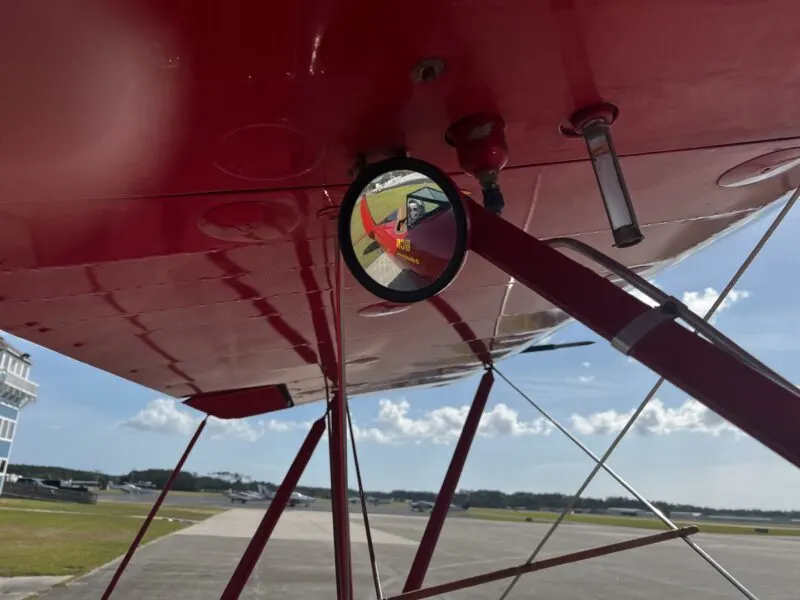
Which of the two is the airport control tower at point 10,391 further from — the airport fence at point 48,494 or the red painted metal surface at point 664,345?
the red painted metal surface at point 664,345

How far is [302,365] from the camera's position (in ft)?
13.1

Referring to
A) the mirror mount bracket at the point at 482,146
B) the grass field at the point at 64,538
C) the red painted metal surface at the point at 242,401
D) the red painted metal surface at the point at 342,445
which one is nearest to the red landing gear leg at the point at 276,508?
the red painted metal surface at the point at 242,401

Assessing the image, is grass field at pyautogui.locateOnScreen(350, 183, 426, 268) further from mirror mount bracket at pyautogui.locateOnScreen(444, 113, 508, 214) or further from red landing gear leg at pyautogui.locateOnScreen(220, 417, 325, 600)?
red landing gear leg at pyautogui.locateOnScreen(220, 417, 325, 600)

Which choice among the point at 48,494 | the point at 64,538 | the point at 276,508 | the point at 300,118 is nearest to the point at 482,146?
the point at 300,118

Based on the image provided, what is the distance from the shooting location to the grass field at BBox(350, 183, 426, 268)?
1.16 metres

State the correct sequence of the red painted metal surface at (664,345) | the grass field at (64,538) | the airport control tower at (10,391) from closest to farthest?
1. the red painted metal surface at (664,345)
2. the grass field at (64,538)
3. the airport control tower at (10,391)

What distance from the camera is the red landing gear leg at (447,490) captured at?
139 inches

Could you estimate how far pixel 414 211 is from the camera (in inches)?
44.6

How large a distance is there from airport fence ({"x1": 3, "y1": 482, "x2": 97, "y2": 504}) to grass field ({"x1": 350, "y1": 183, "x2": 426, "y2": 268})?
40328mm

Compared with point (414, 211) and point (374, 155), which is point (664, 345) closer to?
point (414, 211)

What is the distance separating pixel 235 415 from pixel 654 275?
3.86 m

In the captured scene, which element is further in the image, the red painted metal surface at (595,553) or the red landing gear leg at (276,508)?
the red landing gear leg at (276,508)

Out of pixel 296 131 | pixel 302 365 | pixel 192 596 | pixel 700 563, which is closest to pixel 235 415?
pixel 302 365

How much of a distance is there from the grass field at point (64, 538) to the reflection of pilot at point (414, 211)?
13536mm
